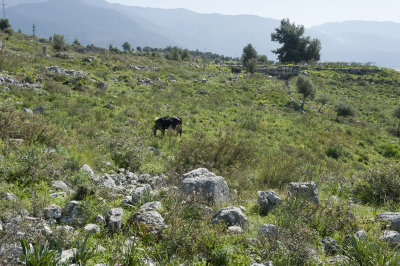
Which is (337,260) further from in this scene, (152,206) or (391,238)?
(152,206)

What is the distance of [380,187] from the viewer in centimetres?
736

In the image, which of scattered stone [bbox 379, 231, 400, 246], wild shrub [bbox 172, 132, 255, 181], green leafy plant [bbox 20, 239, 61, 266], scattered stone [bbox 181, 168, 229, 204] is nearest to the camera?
green leafy plant [bbox 20, 239, 61, 266]

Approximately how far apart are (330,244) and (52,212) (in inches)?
187

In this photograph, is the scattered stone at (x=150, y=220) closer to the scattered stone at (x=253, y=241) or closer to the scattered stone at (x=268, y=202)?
the scattered stone at (x=253, y=241)

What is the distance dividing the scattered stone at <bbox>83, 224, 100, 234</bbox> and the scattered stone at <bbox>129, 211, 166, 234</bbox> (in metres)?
0.56

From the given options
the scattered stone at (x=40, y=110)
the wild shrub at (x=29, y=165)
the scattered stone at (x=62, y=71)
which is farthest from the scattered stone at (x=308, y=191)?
the scattered stone at (x=62, y=71)

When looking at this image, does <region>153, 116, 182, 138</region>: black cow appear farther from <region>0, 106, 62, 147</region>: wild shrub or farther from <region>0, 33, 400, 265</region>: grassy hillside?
<region>0, 106, 62, 147</region>: wild shrub

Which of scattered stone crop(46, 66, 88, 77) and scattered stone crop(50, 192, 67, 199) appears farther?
scattered stone crop(46, 66, 88, 77)

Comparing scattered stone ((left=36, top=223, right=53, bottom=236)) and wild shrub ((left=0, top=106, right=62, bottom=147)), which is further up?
wild shrub ((left=0, top=106, right=62, bottom=147))

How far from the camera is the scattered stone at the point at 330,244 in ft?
14.6

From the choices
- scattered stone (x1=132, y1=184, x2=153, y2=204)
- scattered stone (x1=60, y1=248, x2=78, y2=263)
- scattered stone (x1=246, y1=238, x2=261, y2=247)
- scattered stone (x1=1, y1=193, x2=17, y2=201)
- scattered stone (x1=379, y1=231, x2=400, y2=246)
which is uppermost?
scattered stone (x1=1, y1=193, x2=17, y2=201)

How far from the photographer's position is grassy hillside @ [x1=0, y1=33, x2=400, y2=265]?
13.0 ft

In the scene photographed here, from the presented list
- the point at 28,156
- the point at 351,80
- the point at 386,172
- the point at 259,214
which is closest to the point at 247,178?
the point at 259,214

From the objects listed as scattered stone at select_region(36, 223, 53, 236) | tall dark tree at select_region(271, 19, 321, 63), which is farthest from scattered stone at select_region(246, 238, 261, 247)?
tall dark tree at select_region(271, 19, 321, 63)
